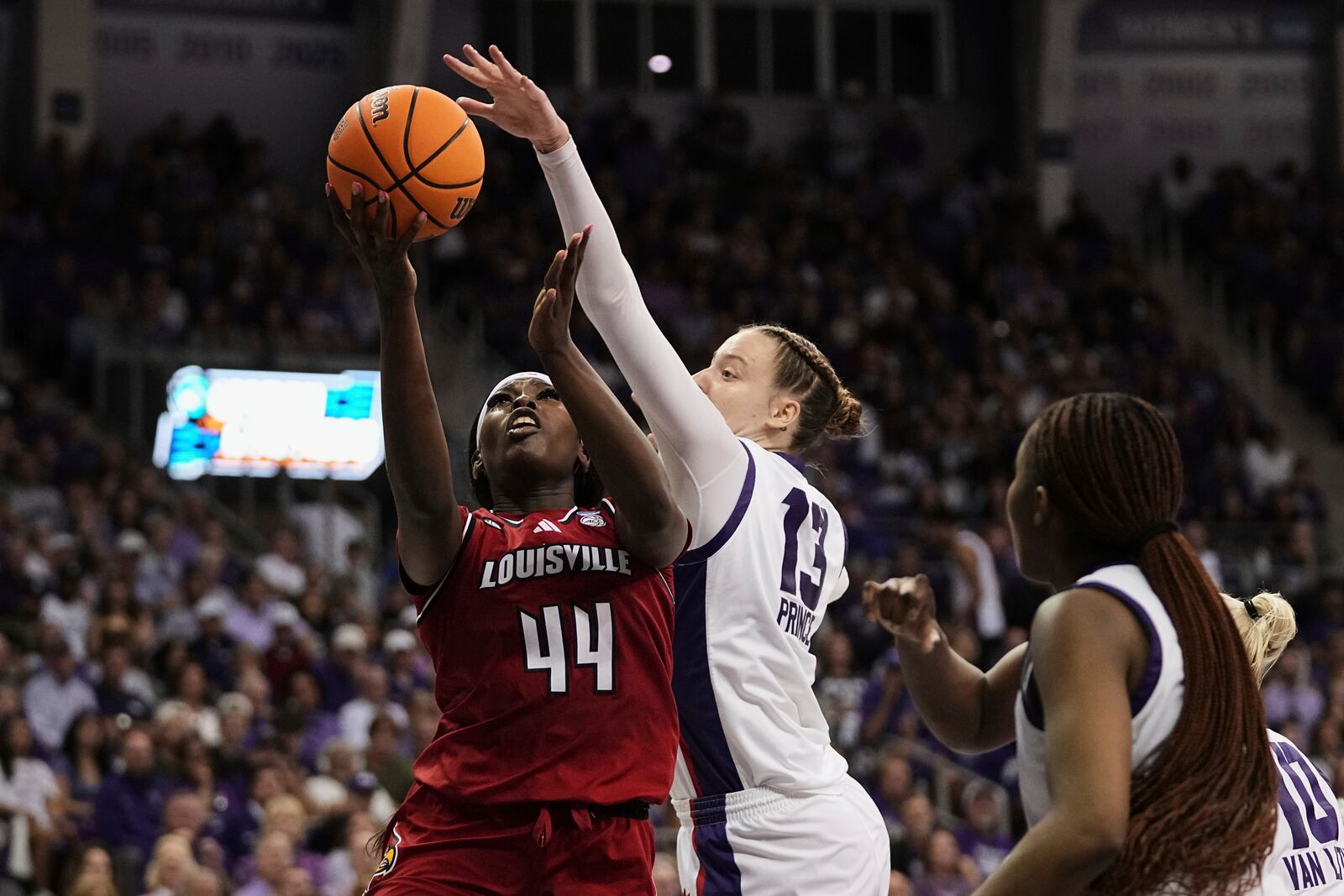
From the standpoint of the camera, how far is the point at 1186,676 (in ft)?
8.82

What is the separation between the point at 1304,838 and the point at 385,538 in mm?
12496

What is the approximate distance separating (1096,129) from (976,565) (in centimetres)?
1127

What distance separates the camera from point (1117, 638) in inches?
105

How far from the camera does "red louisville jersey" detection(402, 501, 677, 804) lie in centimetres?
349

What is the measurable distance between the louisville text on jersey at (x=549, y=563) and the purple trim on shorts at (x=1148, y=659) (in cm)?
122

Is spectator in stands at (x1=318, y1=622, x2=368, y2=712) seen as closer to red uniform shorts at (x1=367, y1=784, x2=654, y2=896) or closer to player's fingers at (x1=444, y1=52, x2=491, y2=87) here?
red uniform shorts at (x1=367, y1=784, x2=654, y2=896)

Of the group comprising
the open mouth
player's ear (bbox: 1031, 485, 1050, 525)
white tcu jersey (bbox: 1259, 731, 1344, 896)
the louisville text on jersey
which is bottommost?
white tcu jersey (bbox: 1259, 731, 1344, 896)

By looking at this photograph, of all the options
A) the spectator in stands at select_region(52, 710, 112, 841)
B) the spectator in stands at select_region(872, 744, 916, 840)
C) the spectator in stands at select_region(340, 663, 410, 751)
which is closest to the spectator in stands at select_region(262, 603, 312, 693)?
the spectator in stands at select_region(340, 663, 410, 751)

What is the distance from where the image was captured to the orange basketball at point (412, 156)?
371 centimetres

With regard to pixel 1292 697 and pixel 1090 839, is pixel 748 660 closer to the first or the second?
pixel 1090 839

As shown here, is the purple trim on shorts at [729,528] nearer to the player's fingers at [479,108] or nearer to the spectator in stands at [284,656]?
the player's fingers at [479,108]

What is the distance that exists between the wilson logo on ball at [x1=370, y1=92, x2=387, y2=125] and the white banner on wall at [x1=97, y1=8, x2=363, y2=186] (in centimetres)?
1609

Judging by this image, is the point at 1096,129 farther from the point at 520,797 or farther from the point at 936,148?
the point at 520,797

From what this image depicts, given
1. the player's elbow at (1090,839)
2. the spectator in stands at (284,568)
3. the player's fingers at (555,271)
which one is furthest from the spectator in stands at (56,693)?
the player's elbow at (1090,839)
